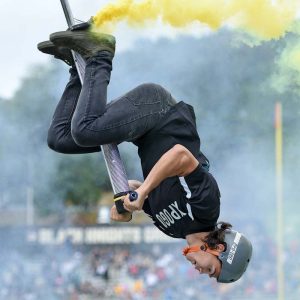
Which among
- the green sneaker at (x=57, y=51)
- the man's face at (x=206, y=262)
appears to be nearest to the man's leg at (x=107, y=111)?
the green sneaker at (x=57, y=51)

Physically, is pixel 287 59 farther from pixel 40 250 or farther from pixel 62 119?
pixel 40 250

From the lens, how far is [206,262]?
252 inches

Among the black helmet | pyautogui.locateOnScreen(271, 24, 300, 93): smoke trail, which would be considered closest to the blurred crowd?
pyautogui.locateOnScreen(271, 24, 300, 93): smoke trail

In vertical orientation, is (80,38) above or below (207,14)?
below

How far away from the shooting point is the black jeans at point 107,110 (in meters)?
6.05

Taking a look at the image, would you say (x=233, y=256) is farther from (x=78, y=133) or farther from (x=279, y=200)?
(x=279, y=200)

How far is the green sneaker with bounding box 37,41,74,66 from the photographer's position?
20.9ft

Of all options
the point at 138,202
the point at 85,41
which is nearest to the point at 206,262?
the point at 138,202

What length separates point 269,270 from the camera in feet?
63.4

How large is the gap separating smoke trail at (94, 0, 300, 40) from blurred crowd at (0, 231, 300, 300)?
1189cm

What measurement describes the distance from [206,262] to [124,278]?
44.3 feet

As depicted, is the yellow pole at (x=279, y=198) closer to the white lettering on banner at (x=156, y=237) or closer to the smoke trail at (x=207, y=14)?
the white lettering on banner at (x=156, y=237)

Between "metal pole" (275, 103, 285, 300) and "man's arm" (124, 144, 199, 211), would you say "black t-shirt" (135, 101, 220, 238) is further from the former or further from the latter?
"metal pole" (275, 103, 285, 300)

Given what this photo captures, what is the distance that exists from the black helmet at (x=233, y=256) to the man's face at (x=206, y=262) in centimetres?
4
